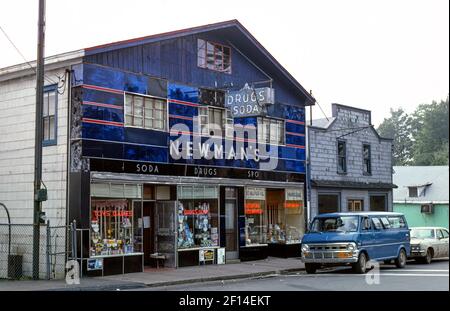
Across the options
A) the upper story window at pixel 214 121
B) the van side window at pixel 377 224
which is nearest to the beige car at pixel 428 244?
the van side window at pixel 377 224

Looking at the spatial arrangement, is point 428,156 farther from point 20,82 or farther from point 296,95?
point 20,82

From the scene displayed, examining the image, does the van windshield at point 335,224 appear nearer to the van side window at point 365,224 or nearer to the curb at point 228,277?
the van side window at point 365,224

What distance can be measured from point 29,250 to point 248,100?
900 cm

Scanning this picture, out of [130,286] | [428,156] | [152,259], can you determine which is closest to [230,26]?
[152,259]

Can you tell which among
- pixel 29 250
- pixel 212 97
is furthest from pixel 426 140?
pixel 29 250

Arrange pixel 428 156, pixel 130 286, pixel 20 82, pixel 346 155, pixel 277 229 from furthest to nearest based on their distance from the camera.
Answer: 1. pixel 428 156
2. pixel 346 155
3. pixel 277 229
4. pixel 20 82
5. pixel 130 286

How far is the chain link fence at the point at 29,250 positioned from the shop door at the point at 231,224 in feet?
23.0

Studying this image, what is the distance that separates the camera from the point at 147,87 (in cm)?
2084

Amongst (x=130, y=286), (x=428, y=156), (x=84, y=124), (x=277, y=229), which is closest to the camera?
(x=130, y=286)

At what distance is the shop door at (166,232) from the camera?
70.0 ft

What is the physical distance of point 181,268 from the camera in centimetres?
2116

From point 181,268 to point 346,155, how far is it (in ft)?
40.7

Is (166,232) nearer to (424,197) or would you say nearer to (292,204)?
(292,204)

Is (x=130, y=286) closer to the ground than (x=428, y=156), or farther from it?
closer to the ground
